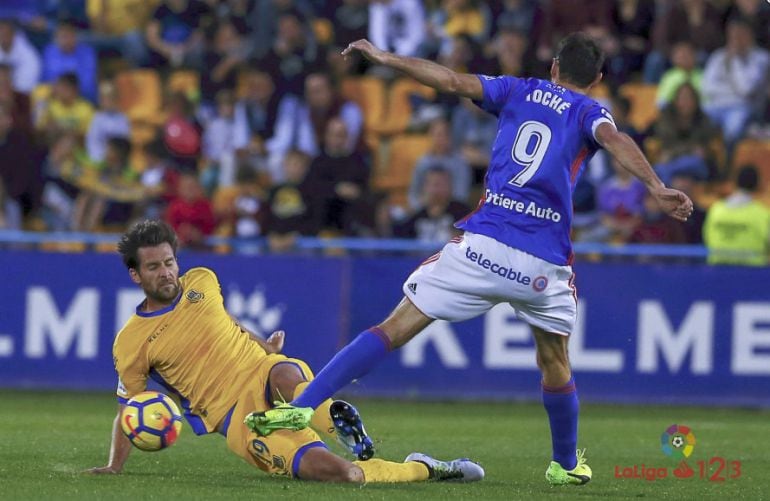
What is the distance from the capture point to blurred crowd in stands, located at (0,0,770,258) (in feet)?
51.0

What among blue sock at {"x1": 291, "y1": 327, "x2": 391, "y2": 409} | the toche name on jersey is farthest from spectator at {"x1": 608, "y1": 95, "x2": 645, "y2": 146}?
blue sock at {"x1": 291, "y1": 327, "x2": 391, "y2": 409}

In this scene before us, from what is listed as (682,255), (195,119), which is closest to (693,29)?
(682,255)

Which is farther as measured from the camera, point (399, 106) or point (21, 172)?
point (399, 106)

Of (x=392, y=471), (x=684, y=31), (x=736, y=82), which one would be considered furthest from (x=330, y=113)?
(x=392, y=471)

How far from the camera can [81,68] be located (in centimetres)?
1844

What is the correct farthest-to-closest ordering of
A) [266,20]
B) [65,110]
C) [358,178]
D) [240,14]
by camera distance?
[240,14]
[266,20]
[65,110]
[358,178]

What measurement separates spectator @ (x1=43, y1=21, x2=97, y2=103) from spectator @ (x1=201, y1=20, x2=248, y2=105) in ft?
4.54

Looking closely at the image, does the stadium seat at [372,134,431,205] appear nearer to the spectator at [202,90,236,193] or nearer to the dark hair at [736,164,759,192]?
the spectator at [202,90,236,193]

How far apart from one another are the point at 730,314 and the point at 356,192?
3.97m

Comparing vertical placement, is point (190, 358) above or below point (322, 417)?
above

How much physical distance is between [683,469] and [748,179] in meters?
6.02

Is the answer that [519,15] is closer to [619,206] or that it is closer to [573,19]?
[573,19]

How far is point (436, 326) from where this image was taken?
13984mm

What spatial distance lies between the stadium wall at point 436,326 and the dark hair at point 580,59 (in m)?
6.13
